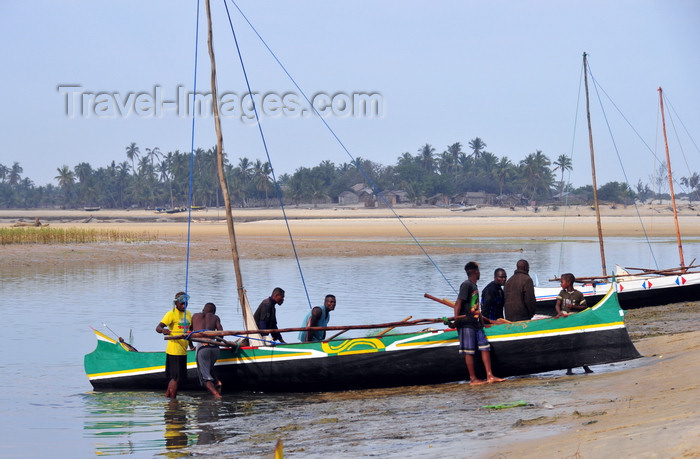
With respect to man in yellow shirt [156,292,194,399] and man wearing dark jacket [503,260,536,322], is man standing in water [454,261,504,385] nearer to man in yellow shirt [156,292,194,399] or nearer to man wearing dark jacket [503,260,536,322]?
man wearing dark jacket [503,260,536,322]

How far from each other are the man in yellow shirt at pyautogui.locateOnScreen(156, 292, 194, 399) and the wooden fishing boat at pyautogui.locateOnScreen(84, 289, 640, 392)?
233 millimetres

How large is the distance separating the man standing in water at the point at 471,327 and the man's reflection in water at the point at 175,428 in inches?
159

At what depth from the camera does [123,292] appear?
1029 inches

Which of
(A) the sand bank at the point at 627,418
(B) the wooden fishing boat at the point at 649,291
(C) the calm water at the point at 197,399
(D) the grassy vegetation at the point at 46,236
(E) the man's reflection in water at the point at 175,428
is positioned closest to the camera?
(A) the sand bank at the point at 627,418

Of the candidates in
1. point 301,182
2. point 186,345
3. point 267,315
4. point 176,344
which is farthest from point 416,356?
point 301,182

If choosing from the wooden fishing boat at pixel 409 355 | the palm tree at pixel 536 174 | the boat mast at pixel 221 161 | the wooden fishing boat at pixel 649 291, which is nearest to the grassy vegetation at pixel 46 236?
the wooden fishing boat at pixel 649 291

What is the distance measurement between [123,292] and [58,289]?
2.47 m

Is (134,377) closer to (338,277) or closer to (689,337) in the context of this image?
(689,337)

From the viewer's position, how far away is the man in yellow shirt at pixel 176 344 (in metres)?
11.8

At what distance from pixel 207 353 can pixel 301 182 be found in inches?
4595

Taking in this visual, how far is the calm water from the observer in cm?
882

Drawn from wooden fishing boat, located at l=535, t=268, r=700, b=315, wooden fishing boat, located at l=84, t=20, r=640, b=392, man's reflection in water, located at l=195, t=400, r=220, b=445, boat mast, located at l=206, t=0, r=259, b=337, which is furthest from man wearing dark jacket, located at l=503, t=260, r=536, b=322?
wooden fishing boat, located at l=535, t=268, r=700, b=315

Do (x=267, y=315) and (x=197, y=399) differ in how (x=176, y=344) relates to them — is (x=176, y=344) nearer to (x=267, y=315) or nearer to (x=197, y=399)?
(x=197, y=399)

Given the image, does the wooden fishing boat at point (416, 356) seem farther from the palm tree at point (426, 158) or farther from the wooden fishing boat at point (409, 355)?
the palm tree at point (426, 158)
